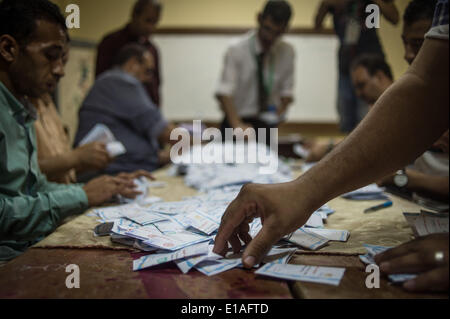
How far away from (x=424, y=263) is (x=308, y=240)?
0.27 m

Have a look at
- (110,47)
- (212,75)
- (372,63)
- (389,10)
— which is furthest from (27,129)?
(212,75)

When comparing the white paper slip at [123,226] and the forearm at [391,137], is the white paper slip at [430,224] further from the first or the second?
the white paper slip at [123,226]

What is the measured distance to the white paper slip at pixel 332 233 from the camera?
0.91 metres

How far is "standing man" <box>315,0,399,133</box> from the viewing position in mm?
1790

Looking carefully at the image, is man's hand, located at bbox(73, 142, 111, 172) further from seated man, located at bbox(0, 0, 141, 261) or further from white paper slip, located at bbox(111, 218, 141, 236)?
white paper slip, located at bbox(111, 218, 141, 236)

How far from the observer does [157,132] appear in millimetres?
2377

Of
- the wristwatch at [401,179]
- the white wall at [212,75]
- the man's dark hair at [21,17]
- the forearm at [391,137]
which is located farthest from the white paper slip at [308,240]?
the white wall at [212,75]

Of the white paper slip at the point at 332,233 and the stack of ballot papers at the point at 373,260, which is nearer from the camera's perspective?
the stack of ballot papers at the point at 373,260

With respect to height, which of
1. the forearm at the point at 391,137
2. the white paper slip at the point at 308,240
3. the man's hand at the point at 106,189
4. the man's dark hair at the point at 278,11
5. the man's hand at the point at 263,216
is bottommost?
the man's hand at the point at 106,189

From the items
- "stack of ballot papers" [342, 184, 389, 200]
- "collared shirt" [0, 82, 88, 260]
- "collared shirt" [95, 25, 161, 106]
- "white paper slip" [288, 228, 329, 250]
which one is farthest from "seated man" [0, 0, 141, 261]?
"collared shirt" [95, 25, 161, 106]

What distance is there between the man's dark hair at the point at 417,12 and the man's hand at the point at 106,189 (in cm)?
110

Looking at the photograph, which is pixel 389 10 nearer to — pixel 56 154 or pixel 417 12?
pixel 417 12

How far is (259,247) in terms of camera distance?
71 centimetres
